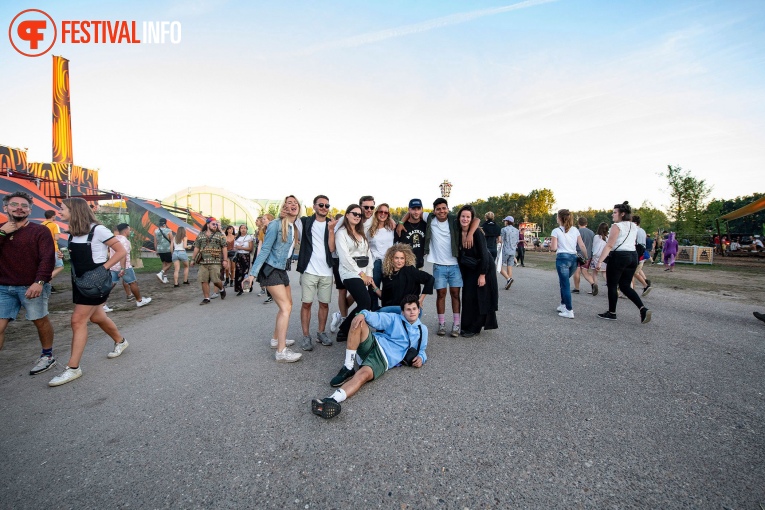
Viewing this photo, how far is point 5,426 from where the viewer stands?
104 inches

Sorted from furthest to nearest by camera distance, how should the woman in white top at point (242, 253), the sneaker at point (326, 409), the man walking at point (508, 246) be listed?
the man walking at point (508, 246) < the woman in white top at point (242, 253) < the sneaker at point (326, 409)

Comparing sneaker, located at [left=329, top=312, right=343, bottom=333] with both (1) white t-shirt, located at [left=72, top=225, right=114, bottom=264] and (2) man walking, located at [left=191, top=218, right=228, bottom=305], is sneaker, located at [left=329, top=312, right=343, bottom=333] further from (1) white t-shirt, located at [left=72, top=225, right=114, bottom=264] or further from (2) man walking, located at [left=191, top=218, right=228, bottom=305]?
(2) man walking, located at [left=191, top=218, right=228, bottom=305]

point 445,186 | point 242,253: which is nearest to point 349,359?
point 242,253

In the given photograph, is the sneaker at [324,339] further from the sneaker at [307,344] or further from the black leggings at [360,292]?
the black leggings at [360,292]

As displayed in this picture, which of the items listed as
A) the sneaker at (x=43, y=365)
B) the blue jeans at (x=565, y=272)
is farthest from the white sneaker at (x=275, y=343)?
the blue jeans at (x=565, y=272)

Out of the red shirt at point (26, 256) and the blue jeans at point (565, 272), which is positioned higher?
the red shirt at point (26, 256)

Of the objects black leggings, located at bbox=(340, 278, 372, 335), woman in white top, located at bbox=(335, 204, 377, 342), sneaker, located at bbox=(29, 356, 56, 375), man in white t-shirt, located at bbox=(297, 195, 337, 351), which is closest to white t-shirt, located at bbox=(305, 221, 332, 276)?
man in white t-shirt, located at bbox=(297, 195, 337, 351)

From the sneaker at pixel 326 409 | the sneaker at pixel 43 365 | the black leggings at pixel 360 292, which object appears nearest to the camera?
the sneaker at pixel 326 409

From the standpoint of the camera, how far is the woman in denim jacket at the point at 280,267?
3.88 metres

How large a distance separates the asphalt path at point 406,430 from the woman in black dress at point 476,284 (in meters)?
0.44

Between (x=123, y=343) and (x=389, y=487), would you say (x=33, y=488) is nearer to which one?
(x=389, y=487)

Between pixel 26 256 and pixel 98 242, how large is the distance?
2.58 ft

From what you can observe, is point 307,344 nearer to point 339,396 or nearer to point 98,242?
point 339,396

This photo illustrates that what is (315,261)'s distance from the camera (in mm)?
4348
